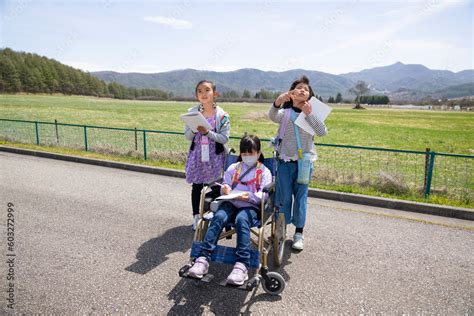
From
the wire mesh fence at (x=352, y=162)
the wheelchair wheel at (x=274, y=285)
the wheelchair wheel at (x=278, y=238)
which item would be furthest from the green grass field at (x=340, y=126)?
the wheelchair wheel at (x=274, y=285)

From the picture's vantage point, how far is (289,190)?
161 inches

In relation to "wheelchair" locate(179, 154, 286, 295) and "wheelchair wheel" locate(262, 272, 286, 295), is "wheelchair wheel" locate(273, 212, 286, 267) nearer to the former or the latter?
"wheelchair" locate(179, 154, 286, 295)

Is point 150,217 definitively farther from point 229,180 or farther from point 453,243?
point 453,243

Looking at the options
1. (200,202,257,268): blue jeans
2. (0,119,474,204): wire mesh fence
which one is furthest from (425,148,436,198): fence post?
(200,202,257,268): blue jeans

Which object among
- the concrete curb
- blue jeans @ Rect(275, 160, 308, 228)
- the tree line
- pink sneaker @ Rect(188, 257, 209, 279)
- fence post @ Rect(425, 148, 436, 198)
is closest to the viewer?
pink sneaker @ Rect(188, 257, 209, 279)

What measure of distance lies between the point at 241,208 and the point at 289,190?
0.86 meters

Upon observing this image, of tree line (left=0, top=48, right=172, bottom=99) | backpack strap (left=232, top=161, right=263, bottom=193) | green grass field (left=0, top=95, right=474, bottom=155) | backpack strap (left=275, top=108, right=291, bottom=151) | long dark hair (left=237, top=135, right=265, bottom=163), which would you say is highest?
tree line (left=0, top=48, right=172, bottom=99)

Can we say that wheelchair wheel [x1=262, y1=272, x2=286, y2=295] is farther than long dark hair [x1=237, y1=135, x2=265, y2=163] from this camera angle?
No

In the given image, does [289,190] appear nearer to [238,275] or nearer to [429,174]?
[238,275]

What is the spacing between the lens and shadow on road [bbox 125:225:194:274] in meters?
3.76

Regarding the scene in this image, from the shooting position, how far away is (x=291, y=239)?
181 inches

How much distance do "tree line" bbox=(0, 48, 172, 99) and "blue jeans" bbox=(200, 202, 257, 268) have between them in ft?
342

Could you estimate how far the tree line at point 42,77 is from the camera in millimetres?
88750

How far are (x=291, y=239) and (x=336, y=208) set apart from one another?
170 cm
